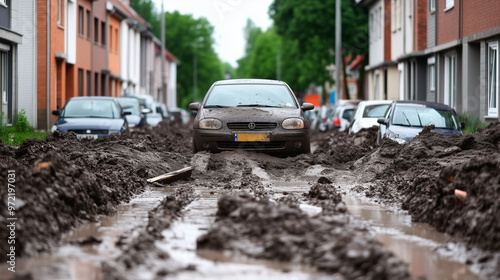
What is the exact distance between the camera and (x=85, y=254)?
19.4 ft

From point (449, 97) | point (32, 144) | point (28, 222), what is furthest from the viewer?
point (449, 97)

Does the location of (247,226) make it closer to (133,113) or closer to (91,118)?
(91,118)

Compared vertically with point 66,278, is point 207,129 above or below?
above

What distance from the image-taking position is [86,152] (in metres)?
13.1

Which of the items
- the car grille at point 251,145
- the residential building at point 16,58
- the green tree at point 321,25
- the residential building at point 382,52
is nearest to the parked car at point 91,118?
the residential building at point 16,58

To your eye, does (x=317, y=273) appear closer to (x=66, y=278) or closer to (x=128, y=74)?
(x=66, y=278)

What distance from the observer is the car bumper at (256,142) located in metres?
14.3

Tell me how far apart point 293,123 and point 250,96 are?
51.6 inches

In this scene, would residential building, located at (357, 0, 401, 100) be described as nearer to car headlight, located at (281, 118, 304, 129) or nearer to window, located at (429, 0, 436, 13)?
window, located at (429, 0, 436, 13)

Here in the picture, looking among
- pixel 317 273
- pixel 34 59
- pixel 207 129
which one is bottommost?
pixel 317 273

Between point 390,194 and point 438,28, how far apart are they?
20124 millimetres

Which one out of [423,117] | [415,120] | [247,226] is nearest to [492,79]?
[423,117]

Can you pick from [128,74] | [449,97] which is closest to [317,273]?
[449,97]

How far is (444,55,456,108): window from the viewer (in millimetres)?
27609
